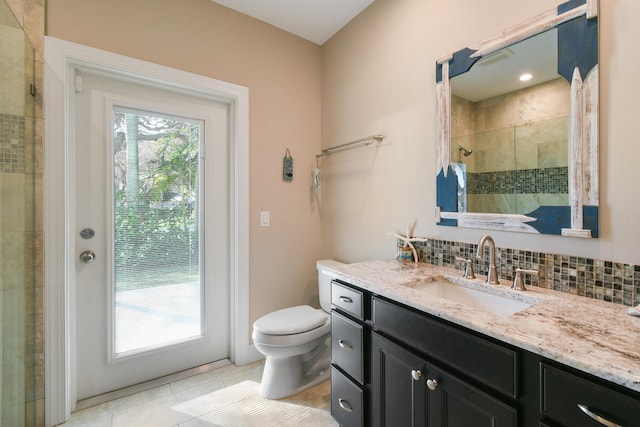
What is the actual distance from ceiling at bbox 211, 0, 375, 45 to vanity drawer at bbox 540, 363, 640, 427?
2.27m

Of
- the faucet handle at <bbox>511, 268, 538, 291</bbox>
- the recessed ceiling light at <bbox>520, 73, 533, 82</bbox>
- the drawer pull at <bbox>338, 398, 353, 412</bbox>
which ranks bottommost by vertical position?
the drawer pull at <bbox>338, 398, 353, 412</bbox>

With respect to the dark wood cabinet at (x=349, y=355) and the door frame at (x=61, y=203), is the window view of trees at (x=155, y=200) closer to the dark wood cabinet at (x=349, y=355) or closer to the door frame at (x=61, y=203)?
the door frame at (x=61, y=203)

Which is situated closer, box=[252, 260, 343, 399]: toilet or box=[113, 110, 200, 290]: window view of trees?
box=[252, 260, 343, 399]: toilet

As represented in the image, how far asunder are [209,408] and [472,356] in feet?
5.09

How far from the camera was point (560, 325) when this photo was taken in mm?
809

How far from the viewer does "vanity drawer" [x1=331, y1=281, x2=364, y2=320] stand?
131 centimetres

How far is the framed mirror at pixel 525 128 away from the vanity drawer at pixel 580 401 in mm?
661

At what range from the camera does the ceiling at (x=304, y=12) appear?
200cm

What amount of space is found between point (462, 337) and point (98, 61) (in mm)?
2226

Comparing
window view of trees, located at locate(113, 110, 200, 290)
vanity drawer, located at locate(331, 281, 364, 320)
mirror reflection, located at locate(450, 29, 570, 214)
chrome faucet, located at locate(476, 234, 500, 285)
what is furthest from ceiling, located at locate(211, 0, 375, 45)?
vanity drawer, located at locate(331, 281, 364, 320)

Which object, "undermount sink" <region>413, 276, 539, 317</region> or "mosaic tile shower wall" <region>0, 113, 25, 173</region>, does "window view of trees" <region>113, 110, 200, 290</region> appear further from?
"undermount sink" <region>413, 276, 539, 317</region>

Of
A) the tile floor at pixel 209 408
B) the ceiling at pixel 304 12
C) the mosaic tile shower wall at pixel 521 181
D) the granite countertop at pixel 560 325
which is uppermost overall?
the ceiling at pixel 304 12

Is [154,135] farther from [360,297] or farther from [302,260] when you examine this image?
[360,297]

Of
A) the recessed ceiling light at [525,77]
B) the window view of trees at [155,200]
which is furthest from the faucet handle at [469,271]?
the window view of trees at [155,200]
